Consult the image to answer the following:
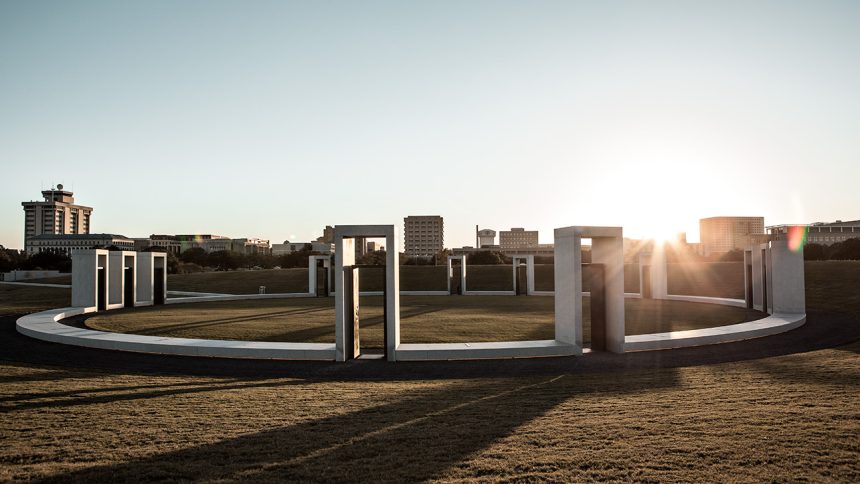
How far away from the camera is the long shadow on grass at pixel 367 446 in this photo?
18.3 feet

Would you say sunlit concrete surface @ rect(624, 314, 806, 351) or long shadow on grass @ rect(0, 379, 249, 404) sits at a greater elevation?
long shadow on grass @ rect(0, 379, 249, 404)

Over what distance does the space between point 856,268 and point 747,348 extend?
108 ft

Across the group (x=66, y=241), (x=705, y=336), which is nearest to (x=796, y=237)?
(x=705, y=336)

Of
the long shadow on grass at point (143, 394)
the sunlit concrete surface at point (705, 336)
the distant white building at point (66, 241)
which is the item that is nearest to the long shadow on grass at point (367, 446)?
the long shadow on grass at point (143, 394)

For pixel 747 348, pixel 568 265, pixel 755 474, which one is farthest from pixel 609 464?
pixel 747 348

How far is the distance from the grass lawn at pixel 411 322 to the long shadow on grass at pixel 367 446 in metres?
7.67

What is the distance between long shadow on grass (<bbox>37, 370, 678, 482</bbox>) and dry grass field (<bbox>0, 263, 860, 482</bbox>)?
0.02 meters

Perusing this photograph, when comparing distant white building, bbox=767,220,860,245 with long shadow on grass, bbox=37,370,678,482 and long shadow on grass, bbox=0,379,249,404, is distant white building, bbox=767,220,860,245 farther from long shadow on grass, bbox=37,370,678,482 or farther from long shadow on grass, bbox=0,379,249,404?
long shadow on grass, bbox=0,379,249,404

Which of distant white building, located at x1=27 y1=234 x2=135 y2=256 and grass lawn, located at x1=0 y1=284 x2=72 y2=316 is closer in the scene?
grass lawn, located at x1=0 y1=284 x2=72 y2=316

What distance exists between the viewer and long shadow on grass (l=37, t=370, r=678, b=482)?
5566 mm

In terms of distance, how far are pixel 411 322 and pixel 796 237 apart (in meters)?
18.7

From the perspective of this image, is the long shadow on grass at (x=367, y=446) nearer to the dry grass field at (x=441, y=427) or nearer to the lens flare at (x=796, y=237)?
the dry grass field at (x=441, y=427)

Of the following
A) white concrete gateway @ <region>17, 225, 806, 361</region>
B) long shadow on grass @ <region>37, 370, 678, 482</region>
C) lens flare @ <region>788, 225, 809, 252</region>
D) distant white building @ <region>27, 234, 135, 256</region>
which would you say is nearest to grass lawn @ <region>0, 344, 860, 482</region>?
long shadow on grass @ <region>37, 370, 678, 482</region>

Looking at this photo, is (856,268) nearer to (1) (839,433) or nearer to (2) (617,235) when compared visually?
(2) (617,235)
